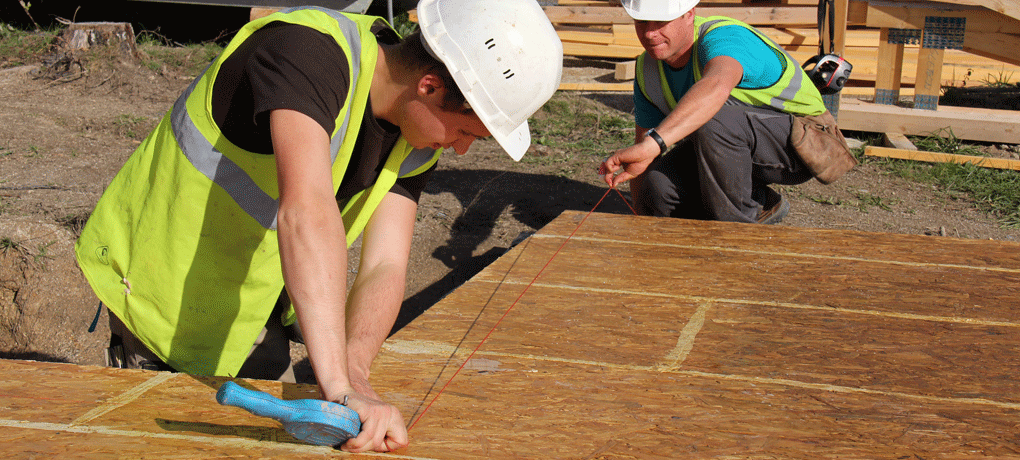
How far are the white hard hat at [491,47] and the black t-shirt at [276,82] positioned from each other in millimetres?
238

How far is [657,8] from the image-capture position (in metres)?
3.59

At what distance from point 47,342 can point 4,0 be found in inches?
291

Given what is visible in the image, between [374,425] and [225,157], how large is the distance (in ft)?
2.57

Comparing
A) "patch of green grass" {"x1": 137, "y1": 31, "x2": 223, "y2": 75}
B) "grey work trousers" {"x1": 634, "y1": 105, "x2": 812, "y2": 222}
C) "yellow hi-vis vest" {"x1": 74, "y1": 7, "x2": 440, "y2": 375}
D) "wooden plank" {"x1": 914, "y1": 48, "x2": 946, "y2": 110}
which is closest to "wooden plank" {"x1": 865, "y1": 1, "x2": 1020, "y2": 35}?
"wooden plank" {"x1": 914, "y1": 48, "x2": 946, "y2": 110}

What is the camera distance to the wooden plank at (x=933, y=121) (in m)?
5.92

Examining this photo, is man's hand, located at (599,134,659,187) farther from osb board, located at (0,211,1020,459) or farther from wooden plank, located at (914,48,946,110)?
wooden plank, located at (914,48,946,110)

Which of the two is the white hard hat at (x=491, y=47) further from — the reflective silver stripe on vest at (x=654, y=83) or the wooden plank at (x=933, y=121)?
the wooden plank at (x=933, y=121)

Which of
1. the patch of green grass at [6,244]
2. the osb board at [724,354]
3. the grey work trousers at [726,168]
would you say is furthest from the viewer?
the grey work trousers at [726,168]

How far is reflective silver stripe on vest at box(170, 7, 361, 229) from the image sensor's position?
1755 mm

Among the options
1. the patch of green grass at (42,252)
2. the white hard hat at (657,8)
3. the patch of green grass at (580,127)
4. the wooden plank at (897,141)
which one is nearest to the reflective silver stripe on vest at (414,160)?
the white hard hat at (657,8)

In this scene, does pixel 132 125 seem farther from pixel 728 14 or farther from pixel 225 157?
pixel 728 14

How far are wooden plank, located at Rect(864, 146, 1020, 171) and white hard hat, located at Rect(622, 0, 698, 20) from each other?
3.03 meters

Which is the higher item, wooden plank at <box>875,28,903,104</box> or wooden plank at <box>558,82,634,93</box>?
wooden plank at <box>875,28,903,104</box>

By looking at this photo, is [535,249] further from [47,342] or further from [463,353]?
[47,342]
